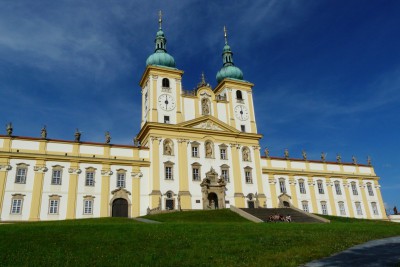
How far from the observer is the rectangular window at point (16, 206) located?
37.4 m

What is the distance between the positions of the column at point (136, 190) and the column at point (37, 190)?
10347mm

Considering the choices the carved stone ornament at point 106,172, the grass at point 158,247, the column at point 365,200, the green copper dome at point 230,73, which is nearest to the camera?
the grass at point 158,247

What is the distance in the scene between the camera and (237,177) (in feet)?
156

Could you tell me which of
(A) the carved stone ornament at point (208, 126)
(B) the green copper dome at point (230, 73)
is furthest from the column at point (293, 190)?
(B) the green copper dome at point (230, 73)

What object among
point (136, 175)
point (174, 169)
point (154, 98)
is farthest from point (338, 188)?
point (136, 175)

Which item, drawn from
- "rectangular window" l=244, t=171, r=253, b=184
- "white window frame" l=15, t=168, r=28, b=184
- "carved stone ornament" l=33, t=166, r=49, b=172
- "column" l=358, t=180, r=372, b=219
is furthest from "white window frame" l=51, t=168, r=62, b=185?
"column" l=358, t=180, r=372, b=219

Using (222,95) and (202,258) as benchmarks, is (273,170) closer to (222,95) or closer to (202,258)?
(222,95)

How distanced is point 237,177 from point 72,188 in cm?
2136

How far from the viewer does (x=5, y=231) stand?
59.3ft

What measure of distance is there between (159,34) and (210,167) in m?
23.5

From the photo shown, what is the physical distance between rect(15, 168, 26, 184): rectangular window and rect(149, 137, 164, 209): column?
14.5 meters

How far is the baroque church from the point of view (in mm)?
39594

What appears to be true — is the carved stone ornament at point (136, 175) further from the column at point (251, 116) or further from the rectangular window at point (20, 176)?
the column at point (251, 116)

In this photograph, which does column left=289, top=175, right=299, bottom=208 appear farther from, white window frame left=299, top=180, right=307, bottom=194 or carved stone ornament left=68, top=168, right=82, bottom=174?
carved stone ornament left=68, top=168, right=82, bottom=174
